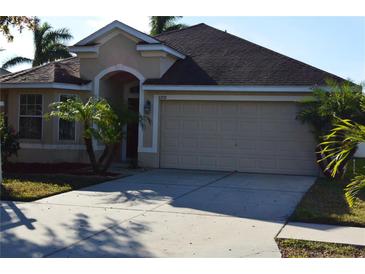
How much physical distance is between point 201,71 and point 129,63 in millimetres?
2448

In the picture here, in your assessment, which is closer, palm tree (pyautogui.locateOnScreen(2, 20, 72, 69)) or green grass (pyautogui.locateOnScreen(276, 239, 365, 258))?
green grass (pyautogui.locateOnScreen(276, 239, 365, 258))

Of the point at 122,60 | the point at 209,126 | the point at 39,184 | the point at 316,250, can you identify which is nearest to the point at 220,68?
the point at 209,126

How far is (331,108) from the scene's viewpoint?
517 inches

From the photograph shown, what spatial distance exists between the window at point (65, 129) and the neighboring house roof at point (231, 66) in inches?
120

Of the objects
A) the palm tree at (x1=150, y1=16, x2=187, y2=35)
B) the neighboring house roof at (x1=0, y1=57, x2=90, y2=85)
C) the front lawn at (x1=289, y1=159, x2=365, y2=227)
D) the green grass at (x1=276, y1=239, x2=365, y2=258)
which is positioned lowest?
the green grass at (x1=276, y1=239, x2=365, y2=258)

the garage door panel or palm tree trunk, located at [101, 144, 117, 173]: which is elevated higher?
the garage door panel

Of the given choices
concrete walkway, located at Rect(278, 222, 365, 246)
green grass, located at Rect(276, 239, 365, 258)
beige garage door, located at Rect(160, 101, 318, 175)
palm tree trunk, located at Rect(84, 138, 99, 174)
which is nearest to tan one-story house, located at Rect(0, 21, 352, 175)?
beige garage door, located at Rect(160, 101, 318, 175)

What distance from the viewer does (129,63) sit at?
54.6 ft

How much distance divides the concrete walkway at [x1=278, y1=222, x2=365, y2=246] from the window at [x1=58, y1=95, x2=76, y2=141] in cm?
1052

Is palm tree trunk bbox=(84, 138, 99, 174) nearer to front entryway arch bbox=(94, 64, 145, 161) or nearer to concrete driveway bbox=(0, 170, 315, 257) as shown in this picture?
concrete driveway bbox=(0, 170, 315, 257)

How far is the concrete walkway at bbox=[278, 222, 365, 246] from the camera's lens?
700cm

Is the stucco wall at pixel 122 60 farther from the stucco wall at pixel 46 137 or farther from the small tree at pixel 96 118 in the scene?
the small tree at pixel 96 118

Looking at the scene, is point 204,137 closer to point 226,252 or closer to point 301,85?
point 301,85

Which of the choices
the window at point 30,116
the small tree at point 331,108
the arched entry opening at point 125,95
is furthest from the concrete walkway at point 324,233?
the window at point 30,116
